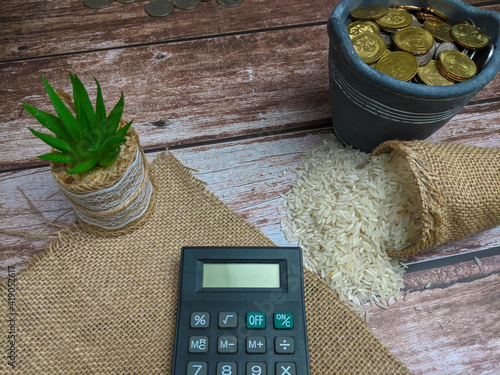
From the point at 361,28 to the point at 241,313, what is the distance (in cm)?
41

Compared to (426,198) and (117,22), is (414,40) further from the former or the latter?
(117,22)

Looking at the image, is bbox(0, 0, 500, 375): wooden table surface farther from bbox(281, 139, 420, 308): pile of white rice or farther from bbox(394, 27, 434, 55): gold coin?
bbox(394, 27, 434, 55): gold coin

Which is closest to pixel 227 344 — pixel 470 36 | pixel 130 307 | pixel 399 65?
pixel 130 307

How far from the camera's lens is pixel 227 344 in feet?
1.50

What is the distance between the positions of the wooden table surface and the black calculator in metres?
0.09

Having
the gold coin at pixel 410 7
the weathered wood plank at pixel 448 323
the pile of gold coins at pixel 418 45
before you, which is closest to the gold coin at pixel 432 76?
the pile of gold coins at pixel 418 45

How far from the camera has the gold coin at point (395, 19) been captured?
0.59 m

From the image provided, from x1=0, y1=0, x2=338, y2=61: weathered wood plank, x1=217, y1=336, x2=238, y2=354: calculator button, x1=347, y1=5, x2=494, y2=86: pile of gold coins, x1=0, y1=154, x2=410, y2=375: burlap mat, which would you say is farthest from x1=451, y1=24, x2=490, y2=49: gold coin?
x1=217, y1=336, x2=238, y2=354: calculator button

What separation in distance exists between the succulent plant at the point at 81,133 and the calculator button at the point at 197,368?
0.24 meters

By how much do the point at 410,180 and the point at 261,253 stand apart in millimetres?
222

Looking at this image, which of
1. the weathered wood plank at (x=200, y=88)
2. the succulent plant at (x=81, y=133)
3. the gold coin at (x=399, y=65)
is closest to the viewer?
the succulent plant at (x=81, y=133)

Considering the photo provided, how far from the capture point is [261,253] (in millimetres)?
501

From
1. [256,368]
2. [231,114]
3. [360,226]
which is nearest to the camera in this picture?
[256,368]

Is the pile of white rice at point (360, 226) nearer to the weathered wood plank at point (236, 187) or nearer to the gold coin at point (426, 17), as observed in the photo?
the weathered wood plank at point (236, 187)
